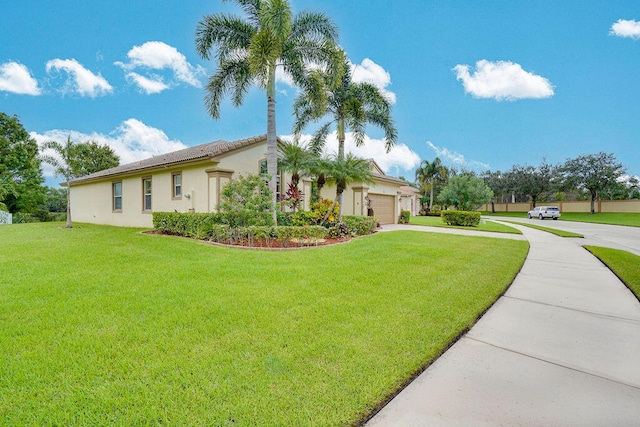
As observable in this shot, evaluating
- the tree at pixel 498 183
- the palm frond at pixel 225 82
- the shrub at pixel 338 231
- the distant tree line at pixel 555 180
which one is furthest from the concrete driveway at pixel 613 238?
the tree at pixel 498 183

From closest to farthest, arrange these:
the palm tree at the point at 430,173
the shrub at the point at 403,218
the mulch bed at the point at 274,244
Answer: the mulch bed at the point at 274,244, the shrub at the point at 403,218, the palm tree at the point at 430,173

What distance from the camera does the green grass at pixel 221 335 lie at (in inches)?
83.7

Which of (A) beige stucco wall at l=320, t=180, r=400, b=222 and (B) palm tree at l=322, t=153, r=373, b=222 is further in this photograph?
(A) beige stucco wall at l=320, t=180, r=400, b=222

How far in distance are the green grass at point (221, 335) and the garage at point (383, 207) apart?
1328cm

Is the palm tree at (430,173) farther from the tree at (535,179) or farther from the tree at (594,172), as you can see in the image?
the tree at (594,172)

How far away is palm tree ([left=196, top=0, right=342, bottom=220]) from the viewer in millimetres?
11461

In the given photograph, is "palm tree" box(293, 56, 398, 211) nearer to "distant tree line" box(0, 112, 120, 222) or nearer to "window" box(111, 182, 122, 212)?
"window" box(111, 182, 122, 212)

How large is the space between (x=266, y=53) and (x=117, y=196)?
13.8 metres

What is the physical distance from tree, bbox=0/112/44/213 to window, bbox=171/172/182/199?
25.0 m

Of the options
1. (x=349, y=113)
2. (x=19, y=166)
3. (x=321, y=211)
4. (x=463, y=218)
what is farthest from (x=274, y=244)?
(x=19, y=166)

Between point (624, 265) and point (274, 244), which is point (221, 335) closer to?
point (274, 244)

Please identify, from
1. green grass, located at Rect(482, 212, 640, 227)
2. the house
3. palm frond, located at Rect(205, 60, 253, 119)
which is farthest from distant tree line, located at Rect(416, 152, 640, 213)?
palm frond, located at Rect(205, 60, 253, 119)

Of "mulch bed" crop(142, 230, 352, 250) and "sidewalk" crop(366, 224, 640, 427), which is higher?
"mulch bed" crop(142, 230, 352, 250)

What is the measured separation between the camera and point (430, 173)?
44.2m
